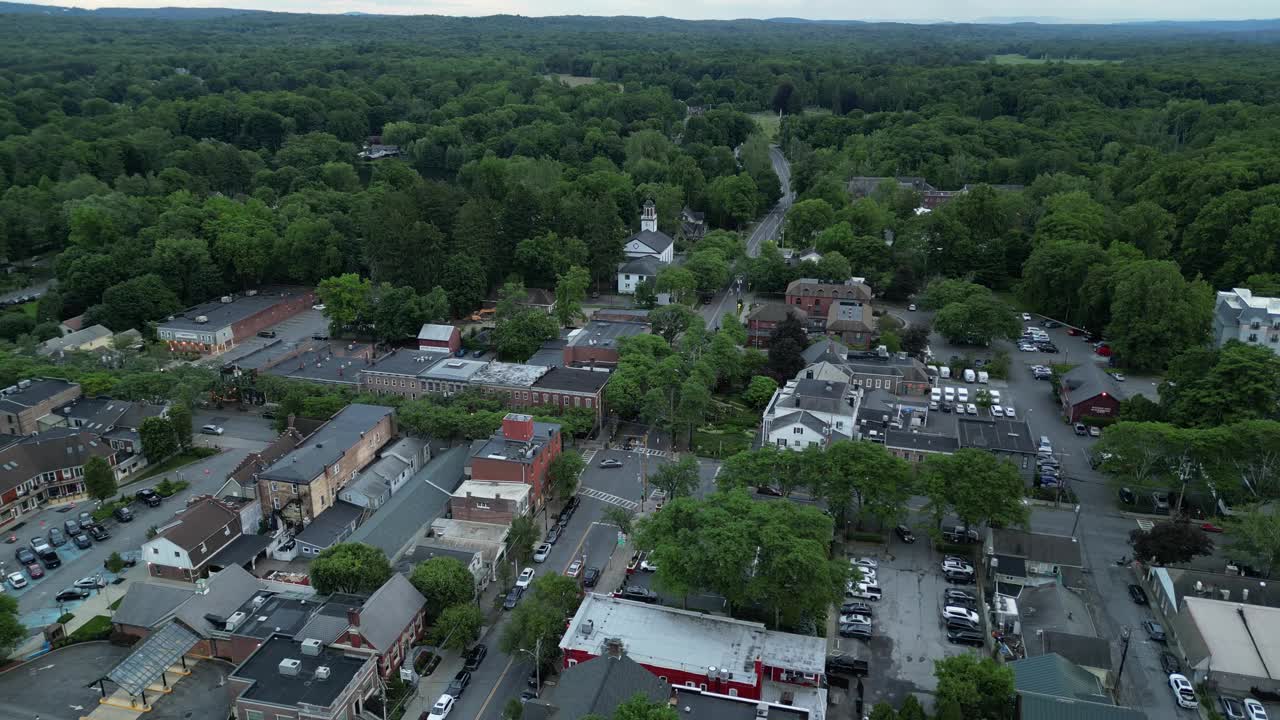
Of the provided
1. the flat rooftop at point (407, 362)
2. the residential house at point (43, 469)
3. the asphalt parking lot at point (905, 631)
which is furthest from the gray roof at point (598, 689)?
the residential house at point (43, 469)

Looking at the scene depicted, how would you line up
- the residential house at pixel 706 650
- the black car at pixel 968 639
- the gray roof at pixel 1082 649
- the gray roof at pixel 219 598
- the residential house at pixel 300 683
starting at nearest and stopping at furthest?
the residential house at pixel 300 683 < the residential house at pixel 706 650 < the gray roof at pixel 1082 649 < the gray roof at pixel 219 598 < the black car at pixel 968 639

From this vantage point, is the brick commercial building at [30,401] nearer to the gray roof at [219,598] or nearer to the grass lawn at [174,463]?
the grass lawn at [174,463]

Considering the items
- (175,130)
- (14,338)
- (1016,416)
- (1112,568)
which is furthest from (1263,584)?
(175,130)

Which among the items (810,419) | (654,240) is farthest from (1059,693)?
(654,240)

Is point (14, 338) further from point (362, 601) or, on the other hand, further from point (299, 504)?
point (362, 601)

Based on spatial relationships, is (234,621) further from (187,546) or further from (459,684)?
(459,684)
